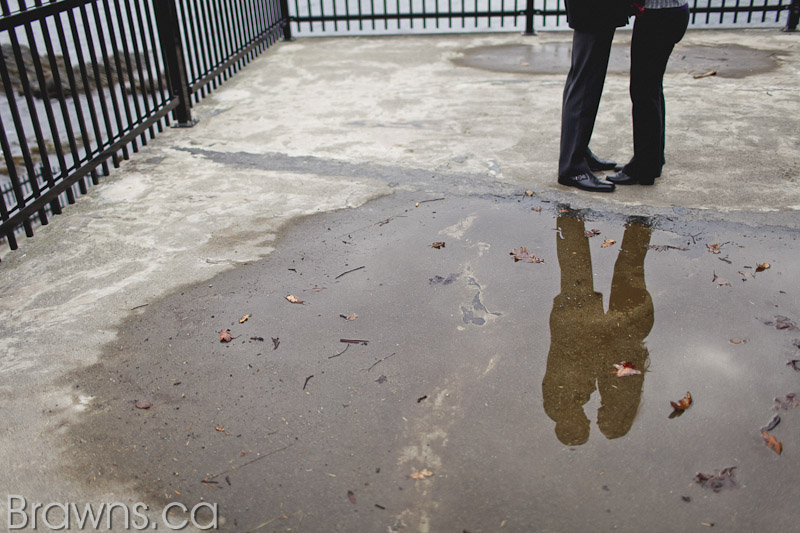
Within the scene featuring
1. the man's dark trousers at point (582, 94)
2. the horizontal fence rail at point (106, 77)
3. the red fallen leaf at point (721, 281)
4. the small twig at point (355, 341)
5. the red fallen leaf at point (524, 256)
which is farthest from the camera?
the man's dark trousers at point (582, 94)

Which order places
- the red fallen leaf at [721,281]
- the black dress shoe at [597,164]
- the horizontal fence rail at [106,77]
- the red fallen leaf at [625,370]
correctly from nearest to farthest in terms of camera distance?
the red fallen leaf at [625,370] < the red fallen leaf at [721,281] < the horizontal fence rail at [106,77] < the black dress shoe at [597,164]

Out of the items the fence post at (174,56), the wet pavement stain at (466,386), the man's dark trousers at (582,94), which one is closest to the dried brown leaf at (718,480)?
the wet pavement stain at (466,386)

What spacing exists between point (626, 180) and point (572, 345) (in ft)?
6.64

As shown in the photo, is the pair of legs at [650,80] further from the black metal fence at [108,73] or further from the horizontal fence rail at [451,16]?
the horizontal fence rail at [451,16]

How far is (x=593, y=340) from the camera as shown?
9.74ft

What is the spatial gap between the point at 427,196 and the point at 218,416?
92.2 inches

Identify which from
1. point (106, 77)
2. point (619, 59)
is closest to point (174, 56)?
point (106, 77)

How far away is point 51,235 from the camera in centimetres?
412

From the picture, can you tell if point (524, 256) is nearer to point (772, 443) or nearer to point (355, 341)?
point (355, 341)

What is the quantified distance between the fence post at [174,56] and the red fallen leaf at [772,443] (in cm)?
528

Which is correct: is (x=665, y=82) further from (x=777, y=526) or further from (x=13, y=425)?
(x=13, y=425)

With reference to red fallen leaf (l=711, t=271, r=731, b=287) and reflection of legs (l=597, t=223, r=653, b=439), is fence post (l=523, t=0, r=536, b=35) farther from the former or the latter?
red fallen leaf (l=711, t=271, r=731, b=287)

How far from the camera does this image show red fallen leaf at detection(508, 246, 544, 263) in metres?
3.64

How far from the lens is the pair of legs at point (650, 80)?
405 centimetres
